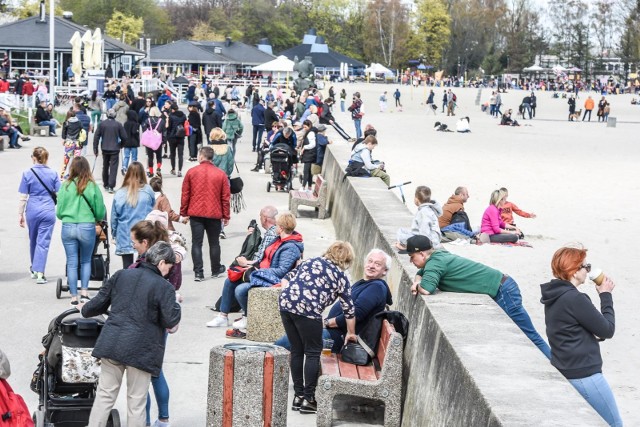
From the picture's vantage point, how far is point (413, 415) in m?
7.99

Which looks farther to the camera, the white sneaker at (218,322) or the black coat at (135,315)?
the white sneaker at (218,322)

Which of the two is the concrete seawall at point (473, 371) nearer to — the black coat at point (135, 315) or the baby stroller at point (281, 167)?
the black coat at point (135, 315)

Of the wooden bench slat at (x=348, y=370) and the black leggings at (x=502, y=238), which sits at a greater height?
the wooden bench slat at (x=348, y=370)

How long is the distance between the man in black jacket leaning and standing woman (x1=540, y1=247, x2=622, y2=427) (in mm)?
2339

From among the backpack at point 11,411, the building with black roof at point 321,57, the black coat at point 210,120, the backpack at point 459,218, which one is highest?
the building with black roof at point 321,57

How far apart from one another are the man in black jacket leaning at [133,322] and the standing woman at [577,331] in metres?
2.34

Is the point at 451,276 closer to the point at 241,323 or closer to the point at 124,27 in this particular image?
the point at 241,323

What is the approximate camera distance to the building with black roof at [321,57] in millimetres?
119125

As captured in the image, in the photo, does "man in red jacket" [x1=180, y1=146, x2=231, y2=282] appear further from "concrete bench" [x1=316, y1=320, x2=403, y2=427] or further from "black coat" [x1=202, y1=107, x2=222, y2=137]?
"black coat" [x1=202, y1=107, x2=222, y2=137]

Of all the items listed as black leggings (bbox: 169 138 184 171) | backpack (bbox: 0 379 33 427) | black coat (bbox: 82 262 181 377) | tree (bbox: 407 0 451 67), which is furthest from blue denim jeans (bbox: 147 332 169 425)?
tree (bbox: 407 0 451 67)

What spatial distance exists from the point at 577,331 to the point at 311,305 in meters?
2.23

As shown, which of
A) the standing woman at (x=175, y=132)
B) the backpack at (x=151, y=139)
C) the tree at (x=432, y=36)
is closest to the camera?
the backpack at (x=151, y=139)

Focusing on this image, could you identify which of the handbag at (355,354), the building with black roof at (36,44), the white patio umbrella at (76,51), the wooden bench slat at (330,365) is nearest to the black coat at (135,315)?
the wooden bench slat at (330,365)

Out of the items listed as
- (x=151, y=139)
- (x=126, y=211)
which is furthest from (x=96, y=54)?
(x=126, y=211)
